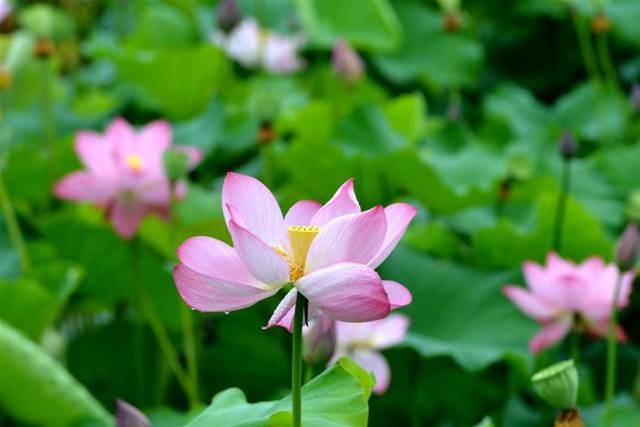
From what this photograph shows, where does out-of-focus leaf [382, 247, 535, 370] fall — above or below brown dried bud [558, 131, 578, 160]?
below

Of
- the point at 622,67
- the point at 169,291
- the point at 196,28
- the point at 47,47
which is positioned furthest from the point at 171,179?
the point at 622,67

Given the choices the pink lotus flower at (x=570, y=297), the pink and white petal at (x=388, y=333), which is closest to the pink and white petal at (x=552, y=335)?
the pink lotus flower at (x=570, y=297)

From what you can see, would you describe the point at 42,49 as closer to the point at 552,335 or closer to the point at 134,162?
the point at 134,162

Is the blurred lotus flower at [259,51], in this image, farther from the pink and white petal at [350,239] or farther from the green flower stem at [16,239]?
the pink and white petal at [350,239]

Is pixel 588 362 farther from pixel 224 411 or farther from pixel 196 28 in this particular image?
pixel 196 28

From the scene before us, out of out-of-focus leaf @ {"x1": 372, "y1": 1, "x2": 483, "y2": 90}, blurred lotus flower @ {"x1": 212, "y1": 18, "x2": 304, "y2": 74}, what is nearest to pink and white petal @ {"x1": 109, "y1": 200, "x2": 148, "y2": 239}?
blurred lotus flower @ {"x1": 212, "y1": 18, "x2": 304, "y2": 74}

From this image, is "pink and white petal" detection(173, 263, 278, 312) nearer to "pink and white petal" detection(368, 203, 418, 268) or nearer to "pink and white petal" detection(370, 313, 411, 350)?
"pink and white petal" detection(368, 203, 418, 268)
